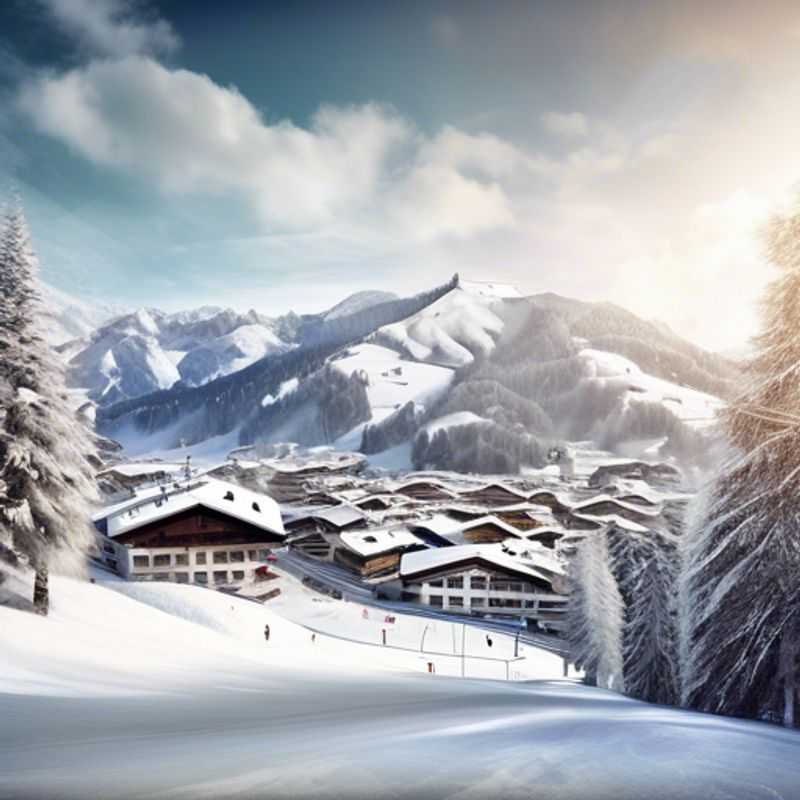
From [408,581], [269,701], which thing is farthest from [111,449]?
[269,701]

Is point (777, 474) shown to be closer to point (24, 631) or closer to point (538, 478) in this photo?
point (24, 631)

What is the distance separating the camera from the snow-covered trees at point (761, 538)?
7.34m

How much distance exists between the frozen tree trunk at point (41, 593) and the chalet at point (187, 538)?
78.8 feet

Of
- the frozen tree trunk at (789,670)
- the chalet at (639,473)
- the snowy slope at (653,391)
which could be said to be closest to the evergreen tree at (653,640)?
the frozen tree trunk at (789,670)

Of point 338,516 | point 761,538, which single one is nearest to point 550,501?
point 338,516

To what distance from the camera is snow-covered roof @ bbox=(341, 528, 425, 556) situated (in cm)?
4522

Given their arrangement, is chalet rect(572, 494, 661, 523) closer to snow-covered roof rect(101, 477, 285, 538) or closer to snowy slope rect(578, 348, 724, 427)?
snow-covered roof rect(101, 477, 285, 538)

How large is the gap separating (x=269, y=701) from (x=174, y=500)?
114ft

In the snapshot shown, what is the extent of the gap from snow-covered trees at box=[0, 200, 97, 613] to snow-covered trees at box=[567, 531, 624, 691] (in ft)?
65.0

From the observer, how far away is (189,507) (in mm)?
36719

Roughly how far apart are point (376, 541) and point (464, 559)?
948 centimetres

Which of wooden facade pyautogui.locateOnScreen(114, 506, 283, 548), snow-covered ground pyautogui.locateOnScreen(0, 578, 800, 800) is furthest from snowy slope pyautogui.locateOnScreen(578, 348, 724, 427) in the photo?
snow-covered ground pyautogui.locateOnScreen(0, 578, 800, 800)

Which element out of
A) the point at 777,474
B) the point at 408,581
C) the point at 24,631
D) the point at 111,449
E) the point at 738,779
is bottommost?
the point at 408,581

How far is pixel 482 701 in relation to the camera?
6426 mm
